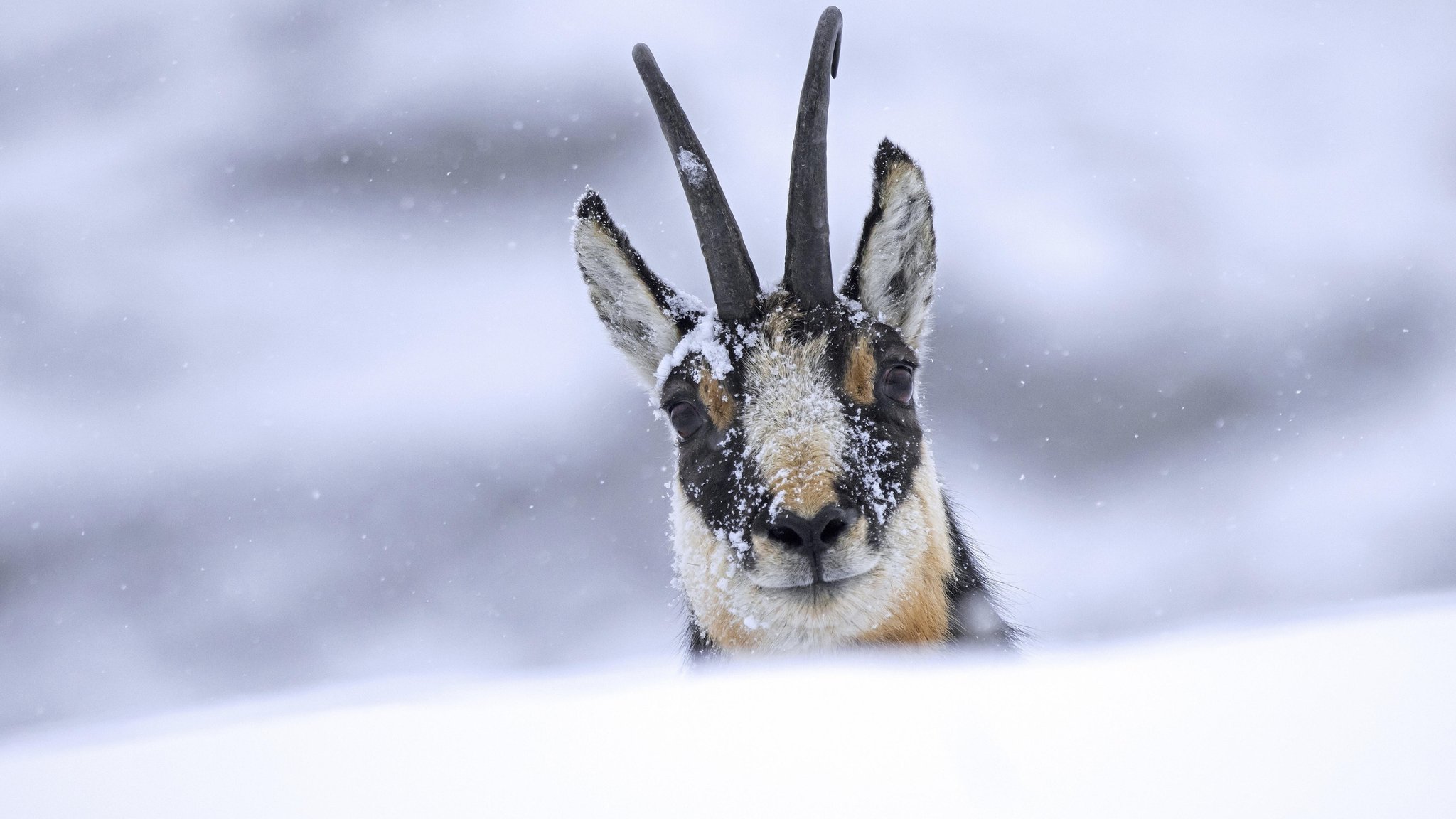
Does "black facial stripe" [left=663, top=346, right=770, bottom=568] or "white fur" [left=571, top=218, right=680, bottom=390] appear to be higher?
"white fur" [left=571, top=218, right=680, bottom=390]

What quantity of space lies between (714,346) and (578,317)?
36.4 metres

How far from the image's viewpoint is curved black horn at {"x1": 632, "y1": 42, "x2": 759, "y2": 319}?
16.1ft

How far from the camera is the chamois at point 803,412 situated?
12.8 ft

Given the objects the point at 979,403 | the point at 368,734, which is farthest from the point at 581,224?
the point at 979,403

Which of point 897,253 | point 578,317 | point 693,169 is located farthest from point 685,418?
point 578,317

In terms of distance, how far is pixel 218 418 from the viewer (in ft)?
173

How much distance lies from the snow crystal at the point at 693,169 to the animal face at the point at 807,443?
19.2 inches

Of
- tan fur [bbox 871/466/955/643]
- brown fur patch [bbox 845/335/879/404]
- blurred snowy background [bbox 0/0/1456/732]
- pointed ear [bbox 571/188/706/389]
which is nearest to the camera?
tan fur [bbox 871/466/955/643]

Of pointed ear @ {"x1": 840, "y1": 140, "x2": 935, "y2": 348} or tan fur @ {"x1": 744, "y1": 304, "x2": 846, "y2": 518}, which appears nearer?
tan fur @ {"x1": 744, "y1": 304, "x2": 846, "y2": 518}

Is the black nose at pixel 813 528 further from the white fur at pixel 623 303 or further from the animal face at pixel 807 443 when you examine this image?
the white fur at pixel 623 303

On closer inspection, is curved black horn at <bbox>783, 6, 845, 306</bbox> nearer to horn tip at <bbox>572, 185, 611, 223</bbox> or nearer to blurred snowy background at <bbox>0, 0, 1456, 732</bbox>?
horn tip at <bbox>572, 185, 611, 223</bbox>

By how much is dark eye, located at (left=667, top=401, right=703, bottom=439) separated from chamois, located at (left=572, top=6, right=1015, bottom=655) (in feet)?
0.04

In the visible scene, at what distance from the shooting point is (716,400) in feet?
14.8

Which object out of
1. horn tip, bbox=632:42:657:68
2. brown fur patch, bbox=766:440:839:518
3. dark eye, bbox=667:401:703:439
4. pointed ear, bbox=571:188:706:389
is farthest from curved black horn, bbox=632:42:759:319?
brown fur patch, bbox=766:440:839:518
